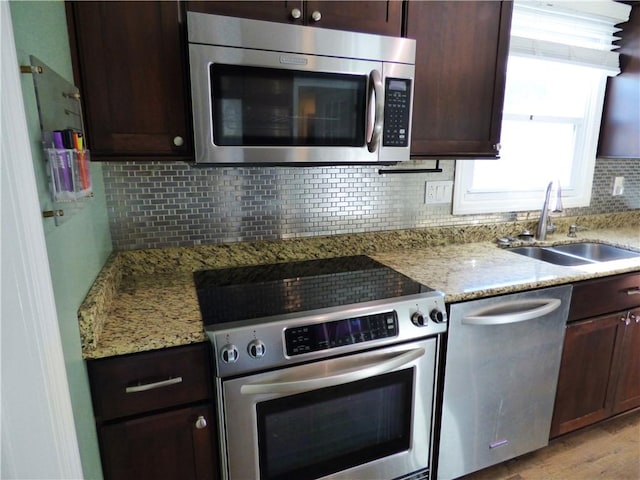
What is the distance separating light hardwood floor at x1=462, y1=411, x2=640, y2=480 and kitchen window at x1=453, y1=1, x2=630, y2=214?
4.08 ft

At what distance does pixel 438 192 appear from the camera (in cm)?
206

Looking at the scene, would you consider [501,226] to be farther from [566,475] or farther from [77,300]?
[77,300]

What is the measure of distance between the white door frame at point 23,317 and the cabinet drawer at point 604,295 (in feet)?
6.03

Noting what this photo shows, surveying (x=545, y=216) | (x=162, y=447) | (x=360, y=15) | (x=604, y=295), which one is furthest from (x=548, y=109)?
(x=162, y=447)

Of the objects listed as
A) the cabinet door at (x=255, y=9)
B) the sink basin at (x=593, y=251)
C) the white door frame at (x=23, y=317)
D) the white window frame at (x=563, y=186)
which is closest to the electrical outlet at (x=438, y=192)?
the white window frame at (x=563, y=186)

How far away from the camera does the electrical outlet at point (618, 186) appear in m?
2.61

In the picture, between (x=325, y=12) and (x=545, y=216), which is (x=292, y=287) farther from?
(x=545, y=216)

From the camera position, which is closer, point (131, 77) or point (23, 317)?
point (23, 317)

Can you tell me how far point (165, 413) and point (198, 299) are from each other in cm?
37

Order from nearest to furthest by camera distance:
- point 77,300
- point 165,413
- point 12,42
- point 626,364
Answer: point 12,42
point 77,300
point 165,413
point 626,364

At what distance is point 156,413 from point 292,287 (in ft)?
1.97

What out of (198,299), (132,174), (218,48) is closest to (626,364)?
(198,299)

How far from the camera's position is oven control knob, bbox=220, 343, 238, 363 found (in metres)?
1.09

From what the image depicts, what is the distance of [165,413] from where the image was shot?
1.13 metres
